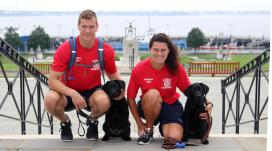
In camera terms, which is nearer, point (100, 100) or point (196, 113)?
point (100, 100)

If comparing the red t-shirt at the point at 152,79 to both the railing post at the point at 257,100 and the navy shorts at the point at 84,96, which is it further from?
the railing post at the point at 257,100

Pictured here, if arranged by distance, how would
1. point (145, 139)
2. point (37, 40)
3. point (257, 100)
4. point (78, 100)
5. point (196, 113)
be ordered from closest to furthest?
point (78, 100) → point (145, 139) → point (196, 113) → point (257, 100) → point (37, 40)

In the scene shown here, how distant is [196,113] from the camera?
434 centimetres

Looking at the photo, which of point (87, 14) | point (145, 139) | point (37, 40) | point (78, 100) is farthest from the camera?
point (37, 40)

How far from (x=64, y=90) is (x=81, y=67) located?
296 millimetres

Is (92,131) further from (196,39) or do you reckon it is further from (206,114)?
(196,39)

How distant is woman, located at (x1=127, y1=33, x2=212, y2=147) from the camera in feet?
13.8

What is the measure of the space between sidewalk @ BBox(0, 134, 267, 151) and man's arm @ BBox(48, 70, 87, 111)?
0.40 metres

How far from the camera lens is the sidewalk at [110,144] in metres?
4.05

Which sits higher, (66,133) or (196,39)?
(196,39)

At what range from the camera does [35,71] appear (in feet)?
20.9

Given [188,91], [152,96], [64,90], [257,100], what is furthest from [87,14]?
[257,100]

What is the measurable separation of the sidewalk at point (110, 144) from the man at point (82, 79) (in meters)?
0.15

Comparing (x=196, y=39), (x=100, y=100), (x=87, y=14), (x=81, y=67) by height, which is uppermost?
(x=87, y=14)
